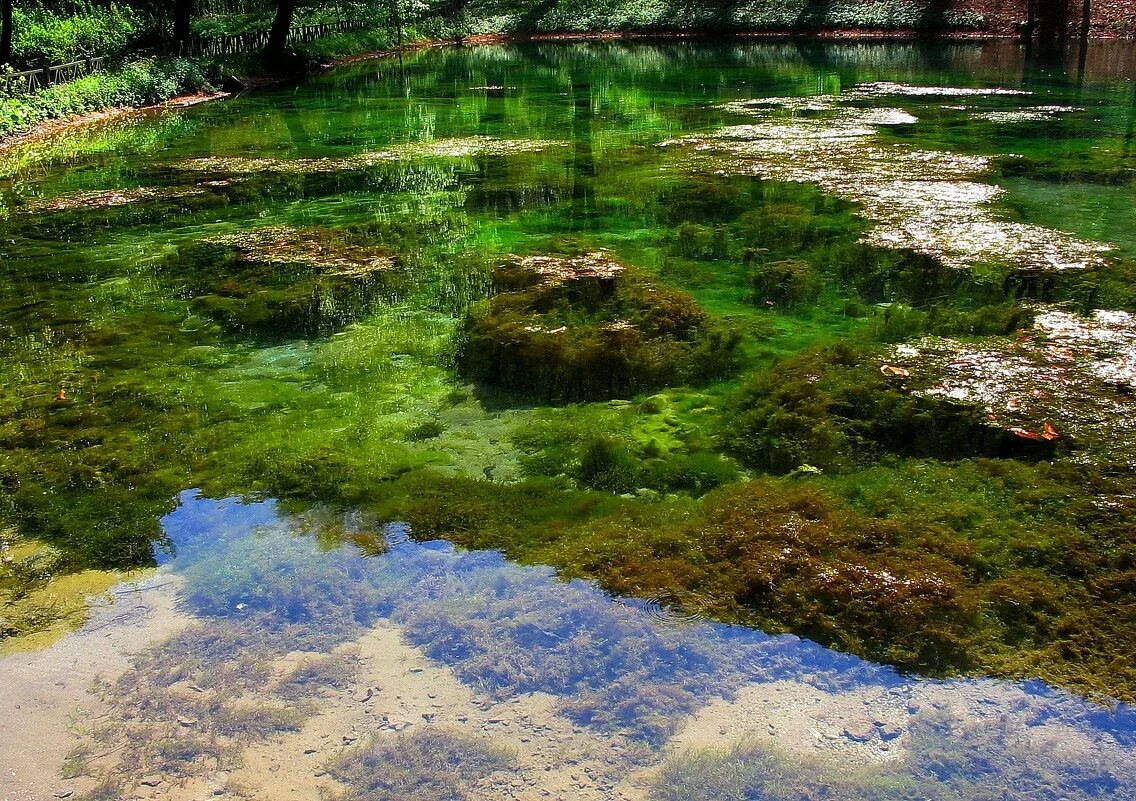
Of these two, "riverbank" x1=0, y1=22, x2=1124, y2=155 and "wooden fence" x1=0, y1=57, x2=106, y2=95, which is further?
"riverbank" x1=0, y1=22, x2=1124, y2=155

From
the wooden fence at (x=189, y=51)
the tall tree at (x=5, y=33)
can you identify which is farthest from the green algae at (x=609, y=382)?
the tall tree at (x=5, y=33)

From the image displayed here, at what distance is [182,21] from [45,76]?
259 inches

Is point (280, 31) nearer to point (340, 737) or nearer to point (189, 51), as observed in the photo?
point (189, 51)

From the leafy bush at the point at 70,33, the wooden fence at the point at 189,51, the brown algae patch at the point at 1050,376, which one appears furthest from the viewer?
the leafy bush at the point at 70,33

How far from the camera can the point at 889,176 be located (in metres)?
8.94

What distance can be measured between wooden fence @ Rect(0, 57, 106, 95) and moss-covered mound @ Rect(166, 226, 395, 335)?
10285 millimetres

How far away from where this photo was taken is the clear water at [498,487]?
8.63ft

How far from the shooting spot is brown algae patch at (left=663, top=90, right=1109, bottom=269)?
259 inches

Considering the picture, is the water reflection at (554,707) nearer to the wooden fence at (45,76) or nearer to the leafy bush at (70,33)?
the wooden fence at (45,76)

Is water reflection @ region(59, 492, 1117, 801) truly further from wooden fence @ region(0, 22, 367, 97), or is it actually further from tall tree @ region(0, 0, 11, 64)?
tall tree @ region(0, 0, 11, 64)

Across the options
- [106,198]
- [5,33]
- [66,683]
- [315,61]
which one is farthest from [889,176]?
[315,61]

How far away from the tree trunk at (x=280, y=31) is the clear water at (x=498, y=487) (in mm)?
15391

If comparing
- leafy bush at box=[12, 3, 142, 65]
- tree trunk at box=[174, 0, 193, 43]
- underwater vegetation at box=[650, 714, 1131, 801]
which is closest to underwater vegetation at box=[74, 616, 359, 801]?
underwater vegetation at box=[650, 714, 1131, 801]

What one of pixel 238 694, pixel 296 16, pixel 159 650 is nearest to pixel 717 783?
pixel 238 694
